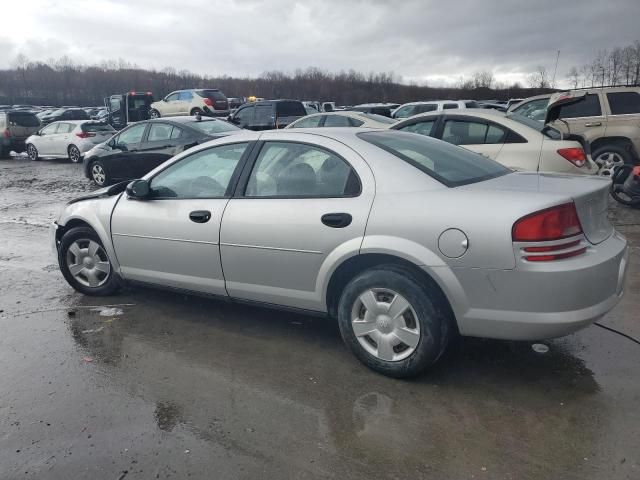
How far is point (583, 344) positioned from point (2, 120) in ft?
72.9

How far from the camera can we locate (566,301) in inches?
111

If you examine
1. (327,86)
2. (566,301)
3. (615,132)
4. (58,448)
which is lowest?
(58,448)

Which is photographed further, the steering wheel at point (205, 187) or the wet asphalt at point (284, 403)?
the steering wheel at point (205, 187)

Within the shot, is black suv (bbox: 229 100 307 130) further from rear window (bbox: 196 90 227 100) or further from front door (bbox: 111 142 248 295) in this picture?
front door (bbox: 111 142 248 295)

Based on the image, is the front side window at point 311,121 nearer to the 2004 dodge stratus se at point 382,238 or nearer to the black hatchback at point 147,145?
the black hatchback at point 147,145

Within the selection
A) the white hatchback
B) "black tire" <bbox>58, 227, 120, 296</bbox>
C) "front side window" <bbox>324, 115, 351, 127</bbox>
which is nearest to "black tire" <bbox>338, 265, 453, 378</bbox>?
"black tire" <bbox>58, 227, 120, 296</bbox>

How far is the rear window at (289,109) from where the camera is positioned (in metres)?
16.9

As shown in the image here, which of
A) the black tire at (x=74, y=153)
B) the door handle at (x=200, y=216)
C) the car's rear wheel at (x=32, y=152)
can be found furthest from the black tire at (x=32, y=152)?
the door handle at (x=200, y=216)

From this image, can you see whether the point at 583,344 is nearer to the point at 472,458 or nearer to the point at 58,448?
the point at 472,458

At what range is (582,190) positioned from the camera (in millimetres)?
3100

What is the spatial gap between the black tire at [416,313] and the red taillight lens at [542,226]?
1.98 feet

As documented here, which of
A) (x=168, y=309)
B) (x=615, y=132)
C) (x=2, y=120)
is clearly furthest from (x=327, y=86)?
(x=168, y=309)

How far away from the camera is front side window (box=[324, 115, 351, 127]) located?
12.1 meters

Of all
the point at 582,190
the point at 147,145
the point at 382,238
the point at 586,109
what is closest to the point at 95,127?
the point at 147,145
